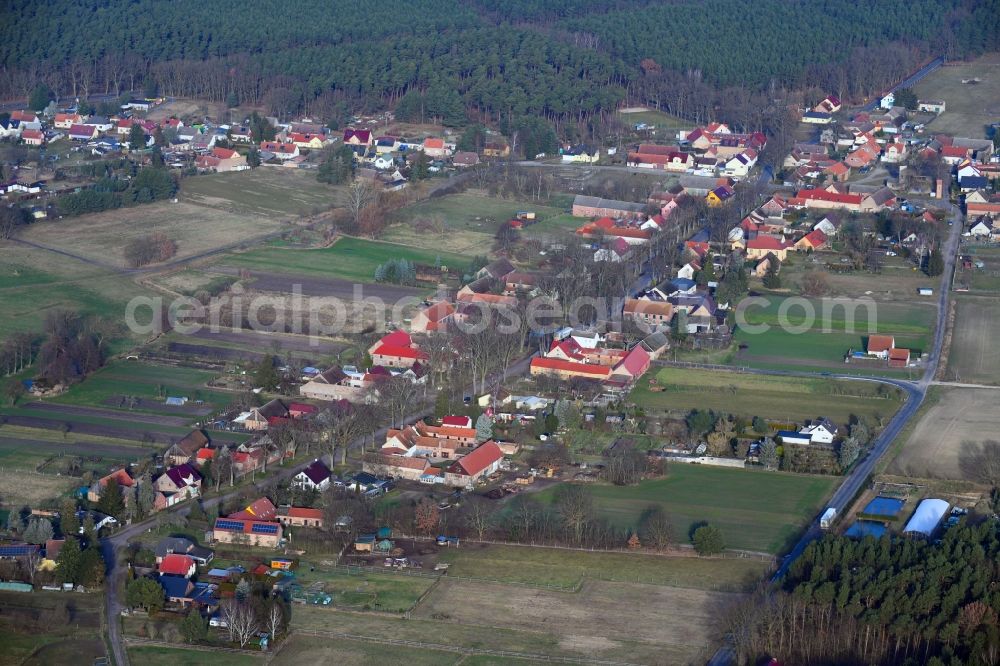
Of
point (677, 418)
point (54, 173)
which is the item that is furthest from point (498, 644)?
point (54, 173)

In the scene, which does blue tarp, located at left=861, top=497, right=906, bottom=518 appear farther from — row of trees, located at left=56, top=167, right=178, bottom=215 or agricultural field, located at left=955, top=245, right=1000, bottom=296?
row of trees, located at left=56, top=167, right=178, bottom=215

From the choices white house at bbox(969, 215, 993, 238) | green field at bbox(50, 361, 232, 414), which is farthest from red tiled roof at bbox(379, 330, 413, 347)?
white house at bbox(969, 215, 993, 238)

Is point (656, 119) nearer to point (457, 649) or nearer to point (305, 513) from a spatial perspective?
point (305, 513)

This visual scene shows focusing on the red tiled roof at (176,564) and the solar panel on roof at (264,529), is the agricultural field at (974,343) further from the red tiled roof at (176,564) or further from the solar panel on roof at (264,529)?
the red tiled roof at (176,564)

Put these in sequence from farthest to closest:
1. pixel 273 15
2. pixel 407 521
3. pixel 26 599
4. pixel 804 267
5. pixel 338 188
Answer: pixel 273 15 < pixel 338 188 < pixel 804 267 < pixel 407 521 < pixel 26 599

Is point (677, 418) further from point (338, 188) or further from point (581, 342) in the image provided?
point (338, 188)
